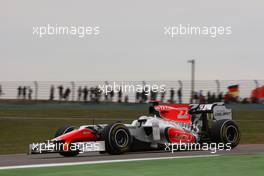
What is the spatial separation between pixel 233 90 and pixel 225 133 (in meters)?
19.5

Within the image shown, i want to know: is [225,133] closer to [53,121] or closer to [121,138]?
[121,138]

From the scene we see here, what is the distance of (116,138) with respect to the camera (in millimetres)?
12633

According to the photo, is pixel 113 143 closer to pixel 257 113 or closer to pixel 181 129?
pixel 181 129

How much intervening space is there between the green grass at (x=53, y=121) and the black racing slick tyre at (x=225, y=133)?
5.20m

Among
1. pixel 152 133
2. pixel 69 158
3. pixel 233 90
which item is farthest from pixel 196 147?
pixel 233 90

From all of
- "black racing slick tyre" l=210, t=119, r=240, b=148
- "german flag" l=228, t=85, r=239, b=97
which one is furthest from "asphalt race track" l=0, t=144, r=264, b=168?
"german flag" l=228, t=85, r=239, b=97

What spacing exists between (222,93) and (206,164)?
2397cm

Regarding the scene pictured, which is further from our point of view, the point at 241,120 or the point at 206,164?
the point at 241,120

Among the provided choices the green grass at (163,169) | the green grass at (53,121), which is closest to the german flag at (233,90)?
the green grass at (53,121)

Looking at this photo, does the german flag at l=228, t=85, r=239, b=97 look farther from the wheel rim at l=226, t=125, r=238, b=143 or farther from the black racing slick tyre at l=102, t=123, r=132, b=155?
the black racing slick tyre at l=102, t=123, r=132, b=155

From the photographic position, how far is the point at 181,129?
14.2 meters

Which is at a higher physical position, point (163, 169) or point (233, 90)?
point (233, 90)

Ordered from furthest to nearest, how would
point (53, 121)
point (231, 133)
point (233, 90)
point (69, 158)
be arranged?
1. point (233, 90)
2. point (53, 121)
3. point (231, 133)
4. point (69, 158)

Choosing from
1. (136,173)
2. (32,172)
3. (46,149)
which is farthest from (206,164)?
(46,149)
